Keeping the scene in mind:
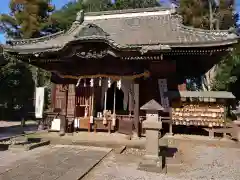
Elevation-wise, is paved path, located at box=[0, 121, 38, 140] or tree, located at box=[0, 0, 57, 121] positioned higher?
tree, located at box=[0, 0, 57, 121]

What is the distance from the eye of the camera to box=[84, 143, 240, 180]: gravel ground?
5.55 meters

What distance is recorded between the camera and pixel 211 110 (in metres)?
10.7

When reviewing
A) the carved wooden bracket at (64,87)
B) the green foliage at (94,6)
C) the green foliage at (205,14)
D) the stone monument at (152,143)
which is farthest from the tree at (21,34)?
the stone monument at (152,143)

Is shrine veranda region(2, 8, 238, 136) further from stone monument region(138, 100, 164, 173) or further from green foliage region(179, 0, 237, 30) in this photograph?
green foliage region(179, 0, 237, 30)

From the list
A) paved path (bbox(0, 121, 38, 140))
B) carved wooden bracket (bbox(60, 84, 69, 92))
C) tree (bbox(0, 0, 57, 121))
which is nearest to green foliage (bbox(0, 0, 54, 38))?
tree (bbox(0, 0, 57, 121))

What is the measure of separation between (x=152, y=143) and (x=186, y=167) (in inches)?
45.3

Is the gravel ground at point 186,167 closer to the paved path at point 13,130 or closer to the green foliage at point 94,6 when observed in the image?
the paved path at point 13,130

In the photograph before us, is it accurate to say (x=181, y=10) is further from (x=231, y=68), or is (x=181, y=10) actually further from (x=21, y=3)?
(x=21, y=3)

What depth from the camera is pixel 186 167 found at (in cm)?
638

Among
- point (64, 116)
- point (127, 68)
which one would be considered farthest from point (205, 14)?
point (64, 116)

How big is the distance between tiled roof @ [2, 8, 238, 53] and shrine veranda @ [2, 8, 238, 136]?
1.6 inches

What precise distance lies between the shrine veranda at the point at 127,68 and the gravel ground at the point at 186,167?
2.68 m

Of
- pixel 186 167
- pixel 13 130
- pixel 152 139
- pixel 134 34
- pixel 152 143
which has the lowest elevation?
pixel 186 167

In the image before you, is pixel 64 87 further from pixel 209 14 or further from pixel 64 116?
pixel 209 14
